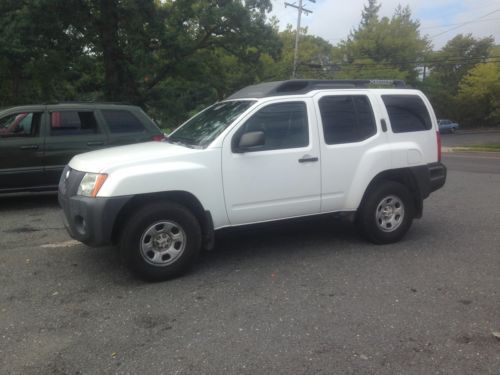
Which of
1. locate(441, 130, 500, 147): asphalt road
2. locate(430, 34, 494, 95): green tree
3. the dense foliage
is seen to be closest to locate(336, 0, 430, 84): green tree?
locate(430, 34, 494, 95): green tree

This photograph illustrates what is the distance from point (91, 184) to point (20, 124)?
3945mm

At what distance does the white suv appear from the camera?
4332 millimetres

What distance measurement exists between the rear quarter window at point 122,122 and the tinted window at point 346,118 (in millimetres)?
4021

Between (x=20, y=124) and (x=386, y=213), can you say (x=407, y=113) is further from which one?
(x=20, y=124)

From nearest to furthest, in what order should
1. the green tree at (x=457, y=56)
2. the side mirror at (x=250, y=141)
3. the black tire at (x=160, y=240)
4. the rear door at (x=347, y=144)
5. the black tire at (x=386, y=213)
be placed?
the black tire at (x=160, y=240) < the side mirror at (x=250, y=141) < the rear door at (x=347, y=144) < the black tire at (x=386, y=213) < the green tree at (x=457, y=56)

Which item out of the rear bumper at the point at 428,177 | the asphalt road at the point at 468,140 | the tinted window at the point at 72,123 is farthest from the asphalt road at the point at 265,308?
the asphalt road at the point at 468,140

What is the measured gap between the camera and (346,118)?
17.6ft

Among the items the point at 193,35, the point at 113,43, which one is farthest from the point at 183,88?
the point at 113,43

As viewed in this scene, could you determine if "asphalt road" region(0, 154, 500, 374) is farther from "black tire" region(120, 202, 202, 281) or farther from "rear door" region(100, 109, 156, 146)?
"rear door" region(100, 109, 156, 146)

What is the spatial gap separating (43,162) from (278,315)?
534cm

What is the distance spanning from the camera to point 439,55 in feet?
198

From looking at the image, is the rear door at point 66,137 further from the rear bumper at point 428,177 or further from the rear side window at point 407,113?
the rear bumper at point 428,177

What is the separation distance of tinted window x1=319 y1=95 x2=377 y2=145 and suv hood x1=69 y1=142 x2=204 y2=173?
156 cm

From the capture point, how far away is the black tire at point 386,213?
5492 mm
